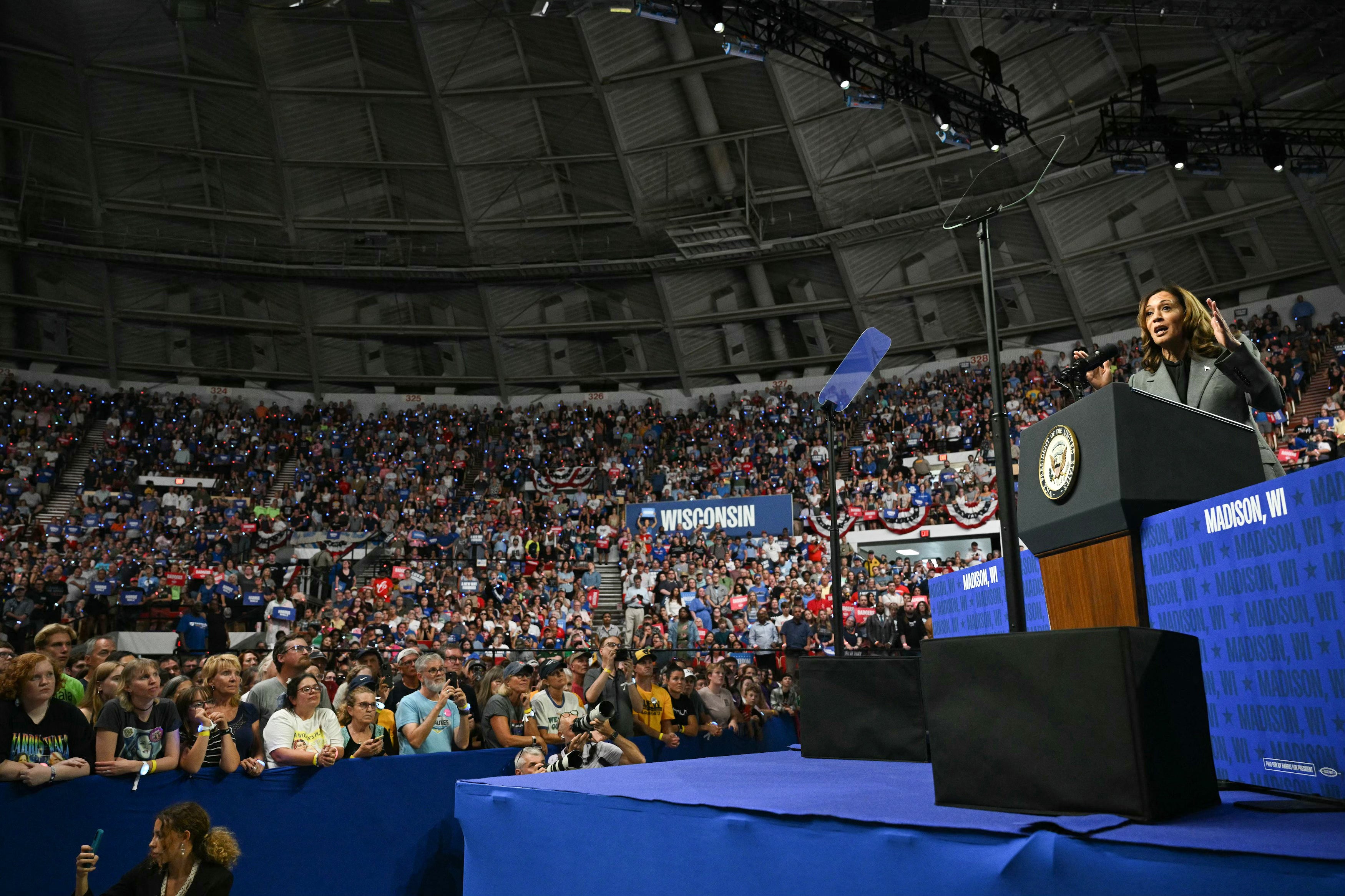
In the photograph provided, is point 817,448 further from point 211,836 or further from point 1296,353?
point 211,836

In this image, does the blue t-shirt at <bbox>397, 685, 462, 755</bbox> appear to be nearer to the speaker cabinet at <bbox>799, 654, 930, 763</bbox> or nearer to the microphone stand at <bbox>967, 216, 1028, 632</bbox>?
the speaker cabinet at <bbox>799, 654, 930, 763</bbox>

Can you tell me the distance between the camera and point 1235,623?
2.63 m

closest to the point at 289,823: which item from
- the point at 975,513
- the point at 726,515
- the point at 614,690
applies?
the point at 614,690

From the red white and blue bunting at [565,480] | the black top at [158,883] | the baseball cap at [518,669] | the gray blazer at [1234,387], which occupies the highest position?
the red white and blue bunting at [565,480]

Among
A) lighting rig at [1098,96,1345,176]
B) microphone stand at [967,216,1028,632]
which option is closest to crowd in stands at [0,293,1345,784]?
microphone stand at [967,216,1028,632]

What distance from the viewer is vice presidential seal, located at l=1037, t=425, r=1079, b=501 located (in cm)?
285

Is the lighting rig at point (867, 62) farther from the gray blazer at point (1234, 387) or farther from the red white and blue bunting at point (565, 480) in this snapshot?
the gray blazer at point (1234, 387)

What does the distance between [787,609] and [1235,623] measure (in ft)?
44.6

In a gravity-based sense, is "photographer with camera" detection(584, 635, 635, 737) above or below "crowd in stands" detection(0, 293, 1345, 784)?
below

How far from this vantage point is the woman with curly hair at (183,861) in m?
3.98

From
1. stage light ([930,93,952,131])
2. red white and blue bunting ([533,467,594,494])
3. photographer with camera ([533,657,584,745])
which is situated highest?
stage light ([930,93,952,131])

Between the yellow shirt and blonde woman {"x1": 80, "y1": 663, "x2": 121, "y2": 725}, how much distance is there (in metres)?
3.25

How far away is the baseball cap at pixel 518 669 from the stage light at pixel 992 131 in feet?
41.6

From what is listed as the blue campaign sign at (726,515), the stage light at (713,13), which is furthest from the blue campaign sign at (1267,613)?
the blue campaign sign at (726,515)
